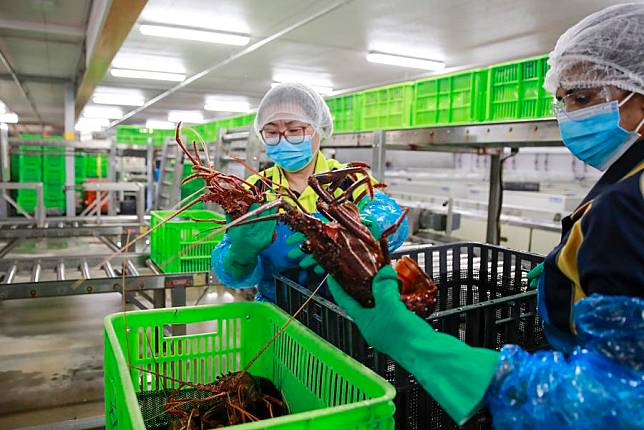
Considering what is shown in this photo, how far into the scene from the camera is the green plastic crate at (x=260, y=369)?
90cm

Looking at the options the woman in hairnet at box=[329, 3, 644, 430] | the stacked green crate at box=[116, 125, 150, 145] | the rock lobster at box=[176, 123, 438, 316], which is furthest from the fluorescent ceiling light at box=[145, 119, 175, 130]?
the woman in hairnet at box=[329, 3, 644, 430]

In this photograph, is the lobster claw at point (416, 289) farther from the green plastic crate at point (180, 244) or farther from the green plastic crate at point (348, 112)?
the green plastic crate at point (348, 112)

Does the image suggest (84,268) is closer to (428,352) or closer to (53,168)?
(428,352)

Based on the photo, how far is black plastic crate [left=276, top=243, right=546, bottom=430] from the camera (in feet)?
3.94

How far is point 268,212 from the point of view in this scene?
4.93 ft

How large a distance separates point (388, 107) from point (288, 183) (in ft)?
8.74

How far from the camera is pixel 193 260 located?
170 inches

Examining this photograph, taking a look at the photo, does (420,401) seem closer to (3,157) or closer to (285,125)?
(285,125)

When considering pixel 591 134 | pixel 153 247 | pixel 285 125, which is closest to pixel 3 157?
pixel 153 247

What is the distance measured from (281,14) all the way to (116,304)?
4.01m

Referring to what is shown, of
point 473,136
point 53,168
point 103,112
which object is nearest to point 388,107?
point 473,136

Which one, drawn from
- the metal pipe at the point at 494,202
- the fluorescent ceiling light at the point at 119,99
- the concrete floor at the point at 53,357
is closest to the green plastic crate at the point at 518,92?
the metal pipe at the point at 494,202

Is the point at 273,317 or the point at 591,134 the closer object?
the point at 591,134

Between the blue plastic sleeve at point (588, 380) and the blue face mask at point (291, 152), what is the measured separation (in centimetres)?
144
